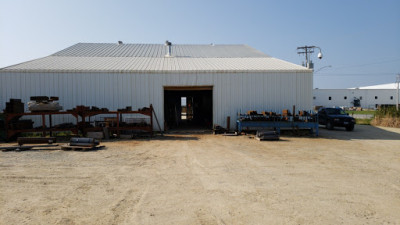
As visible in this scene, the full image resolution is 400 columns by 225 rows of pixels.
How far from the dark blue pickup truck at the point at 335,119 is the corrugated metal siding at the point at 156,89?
3.49 meters

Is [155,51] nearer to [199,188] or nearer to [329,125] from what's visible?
[329,125]

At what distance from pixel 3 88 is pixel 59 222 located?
1477cm

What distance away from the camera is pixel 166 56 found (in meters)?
20.5

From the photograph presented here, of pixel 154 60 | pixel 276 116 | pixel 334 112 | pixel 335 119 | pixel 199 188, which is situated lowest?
pixel 199 188

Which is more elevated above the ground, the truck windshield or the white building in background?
the white building in background

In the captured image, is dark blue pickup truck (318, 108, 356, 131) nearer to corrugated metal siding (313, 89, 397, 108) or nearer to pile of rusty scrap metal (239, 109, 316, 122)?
pile of rusty scrap metal (239, 109, 316, 122)

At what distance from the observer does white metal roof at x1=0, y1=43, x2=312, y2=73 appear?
50.8 feet

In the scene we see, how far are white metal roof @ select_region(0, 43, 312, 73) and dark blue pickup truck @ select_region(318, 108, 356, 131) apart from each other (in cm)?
479

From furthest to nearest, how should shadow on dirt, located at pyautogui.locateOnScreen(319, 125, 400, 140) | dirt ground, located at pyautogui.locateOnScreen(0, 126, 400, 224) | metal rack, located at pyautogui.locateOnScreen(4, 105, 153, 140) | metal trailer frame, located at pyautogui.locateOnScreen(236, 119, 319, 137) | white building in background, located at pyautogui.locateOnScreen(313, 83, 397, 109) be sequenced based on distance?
white building in background, located at pyautogui.locateOnScreen(313, 83, 397, 109), metal trailer frame, located at pyautogui.locateOnScreen(236, 119, 319, 137), shadow on dirt, located at pyautogui.locateOnScreen(319, 125, 400, 140), metal rack, located at pyautogui.locateOnScreen(4, 105, 153, 140), dirt ground, located at pyautogui.locateOnScreen(0, 126, 400, 224)

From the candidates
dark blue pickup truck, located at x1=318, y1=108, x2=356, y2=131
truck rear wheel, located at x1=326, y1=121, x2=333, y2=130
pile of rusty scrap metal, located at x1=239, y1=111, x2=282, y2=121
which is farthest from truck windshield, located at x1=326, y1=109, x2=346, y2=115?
pile of rusty scrap metal, located at x1=239, y1=111, x2=282, y2=121

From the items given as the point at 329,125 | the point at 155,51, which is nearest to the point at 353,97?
the point at 329,125

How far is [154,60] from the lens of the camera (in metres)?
18.8

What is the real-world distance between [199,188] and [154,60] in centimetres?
1515

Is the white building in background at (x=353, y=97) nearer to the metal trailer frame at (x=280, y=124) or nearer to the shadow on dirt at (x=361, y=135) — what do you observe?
the shadow on dirt at (x=361, y=135)
